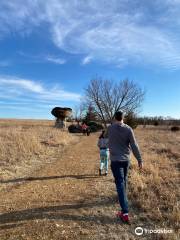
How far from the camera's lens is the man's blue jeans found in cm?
659

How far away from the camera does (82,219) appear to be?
6.71m

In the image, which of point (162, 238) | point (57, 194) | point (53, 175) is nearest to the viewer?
point (162, 238)

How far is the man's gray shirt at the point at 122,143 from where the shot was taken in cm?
675

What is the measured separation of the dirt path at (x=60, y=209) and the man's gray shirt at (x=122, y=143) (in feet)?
4.19

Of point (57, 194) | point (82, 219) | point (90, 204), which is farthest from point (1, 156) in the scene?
point (82, 219)

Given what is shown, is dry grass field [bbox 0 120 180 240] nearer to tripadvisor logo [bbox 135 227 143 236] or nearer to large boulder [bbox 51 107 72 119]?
tripadvisor logo [bbox 135 227 143 236]

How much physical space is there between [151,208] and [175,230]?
125 cm

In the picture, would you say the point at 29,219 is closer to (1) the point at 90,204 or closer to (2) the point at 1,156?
(1) the point at 90,204

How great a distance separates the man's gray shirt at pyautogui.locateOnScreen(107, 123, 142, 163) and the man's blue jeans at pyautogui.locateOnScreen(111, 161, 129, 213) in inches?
4.8

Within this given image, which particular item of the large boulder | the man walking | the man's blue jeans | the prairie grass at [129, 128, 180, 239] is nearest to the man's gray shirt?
the man walking

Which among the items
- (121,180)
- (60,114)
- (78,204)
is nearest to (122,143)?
(121,180)

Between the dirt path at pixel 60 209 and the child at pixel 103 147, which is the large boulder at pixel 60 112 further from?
the dirt path at pixel 60 209

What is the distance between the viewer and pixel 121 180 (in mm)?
6676

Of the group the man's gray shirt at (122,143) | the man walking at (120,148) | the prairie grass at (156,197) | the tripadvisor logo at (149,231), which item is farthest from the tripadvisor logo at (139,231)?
the man's gray shirt at (122,143)
